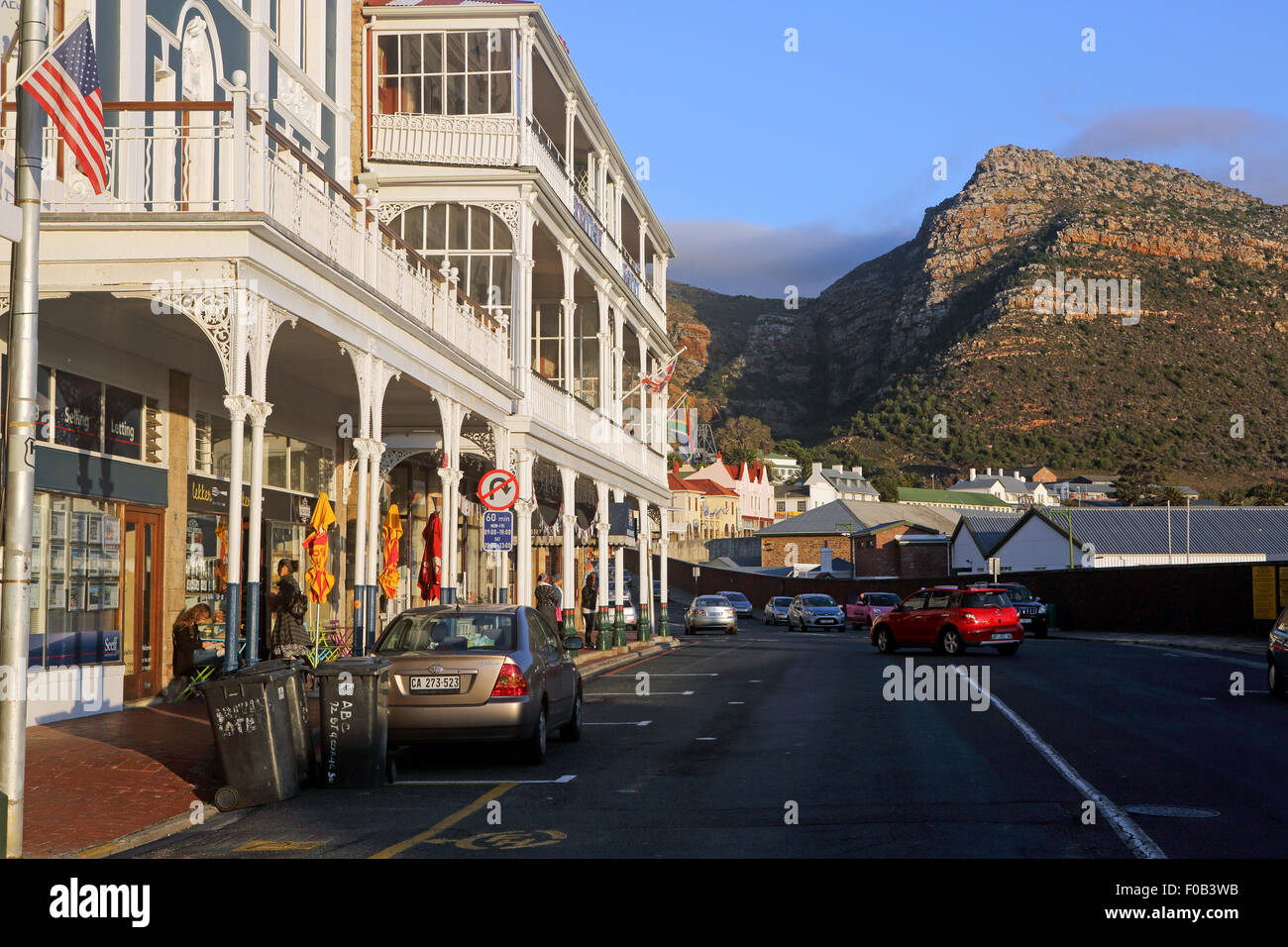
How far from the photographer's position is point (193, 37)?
1742 centimetres

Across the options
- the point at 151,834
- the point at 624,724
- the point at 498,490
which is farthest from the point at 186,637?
the point at 151,834

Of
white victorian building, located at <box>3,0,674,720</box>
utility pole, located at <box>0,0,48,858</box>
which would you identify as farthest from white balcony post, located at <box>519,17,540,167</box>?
utility pole, located at <box>0,0,48,858</box>

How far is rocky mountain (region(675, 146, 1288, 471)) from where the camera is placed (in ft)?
399

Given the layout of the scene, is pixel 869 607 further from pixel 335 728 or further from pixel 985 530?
pixel 335 728

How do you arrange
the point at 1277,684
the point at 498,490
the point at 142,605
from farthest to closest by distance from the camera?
the point at 498,490, the point at 1277,684, the point at 142,605

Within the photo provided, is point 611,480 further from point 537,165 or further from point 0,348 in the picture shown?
point 0,348

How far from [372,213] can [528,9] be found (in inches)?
311

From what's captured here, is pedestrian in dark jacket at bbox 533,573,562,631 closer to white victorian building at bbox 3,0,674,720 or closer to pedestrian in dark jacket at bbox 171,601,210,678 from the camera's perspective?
white victorian building at bbox 3,0,674,720

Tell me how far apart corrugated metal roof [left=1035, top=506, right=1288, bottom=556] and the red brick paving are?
2465 inches

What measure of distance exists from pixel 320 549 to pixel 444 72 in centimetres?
935

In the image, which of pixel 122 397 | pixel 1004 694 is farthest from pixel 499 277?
pixel 1004 694

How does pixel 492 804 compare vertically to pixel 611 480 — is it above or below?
below

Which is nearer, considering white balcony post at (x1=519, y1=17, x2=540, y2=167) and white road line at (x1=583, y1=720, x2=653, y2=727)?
white road line at (x1=583, y1=720, x2=653, y2=727)

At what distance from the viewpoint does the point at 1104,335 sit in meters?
130
